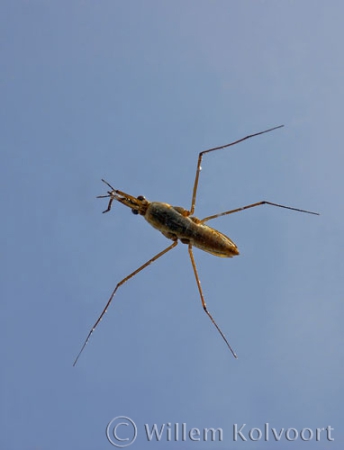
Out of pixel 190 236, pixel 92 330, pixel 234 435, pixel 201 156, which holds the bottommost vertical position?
pixel 234 435

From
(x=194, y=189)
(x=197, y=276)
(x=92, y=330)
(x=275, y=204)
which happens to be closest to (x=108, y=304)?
(x=92, y=330)

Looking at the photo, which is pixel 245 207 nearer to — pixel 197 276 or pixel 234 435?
pixel 197 276

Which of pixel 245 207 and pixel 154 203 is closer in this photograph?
pixel 245 207

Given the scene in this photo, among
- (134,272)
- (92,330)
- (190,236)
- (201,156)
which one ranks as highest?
(201,156)

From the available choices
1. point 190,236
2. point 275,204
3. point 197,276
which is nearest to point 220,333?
point 197,276

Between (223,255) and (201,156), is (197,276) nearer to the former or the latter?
(223,255)

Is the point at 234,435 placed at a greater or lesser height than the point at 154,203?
lesser
